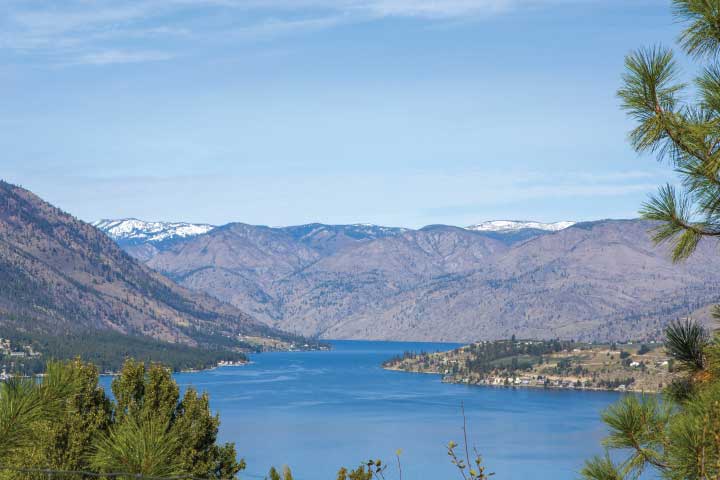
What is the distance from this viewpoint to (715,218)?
1188 cm

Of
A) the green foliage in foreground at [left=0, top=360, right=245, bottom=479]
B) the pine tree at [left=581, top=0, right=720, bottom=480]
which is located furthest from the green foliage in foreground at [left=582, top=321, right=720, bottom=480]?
the green foliage in foreground at [left=0, top=360, right=245, bottom=479]

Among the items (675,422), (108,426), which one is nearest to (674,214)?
(675,422)

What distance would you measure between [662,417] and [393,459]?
13184cm

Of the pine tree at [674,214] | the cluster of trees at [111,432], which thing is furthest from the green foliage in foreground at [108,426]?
the pine tree at [674,214]

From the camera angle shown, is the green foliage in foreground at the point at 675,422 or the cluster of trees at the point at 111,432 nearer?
the green foliage in foreground at the point at 675,422

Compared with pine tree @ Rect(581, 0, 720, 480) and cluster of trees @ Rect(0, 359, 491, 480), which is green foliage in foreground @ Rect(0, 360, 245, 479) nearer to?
cluster of trees @ Rect(0, 359, 491, 480)

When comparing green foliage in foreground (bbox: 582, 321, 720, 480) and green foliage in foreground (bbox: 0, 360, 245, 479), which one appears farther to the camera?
green foliage in foreground (bbox: 0, 360, 245, 479)

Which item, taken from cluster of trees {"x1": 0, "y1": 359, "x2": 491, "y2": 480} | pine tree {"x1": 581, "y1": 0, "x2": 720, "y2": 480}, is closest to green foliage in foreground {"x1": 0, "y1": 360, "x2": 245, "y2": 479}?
cluster of trees {"x1": 0, "y1": 359, "x2": 491, "y2": 480}

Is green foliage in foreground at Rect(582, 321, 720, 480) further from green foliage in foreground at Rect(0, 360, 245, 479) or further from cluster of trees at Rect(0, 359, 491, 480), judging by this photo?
green foliage in foreground at Rect(0, 360, 245, 479)

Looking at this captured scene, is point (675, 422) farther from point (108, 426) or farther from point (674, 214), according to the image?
point (108, 426)

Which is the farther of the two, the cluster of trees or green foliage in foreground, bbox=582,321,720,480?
the cluster of trees

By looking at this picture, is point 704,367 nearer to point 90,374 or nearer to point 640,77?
point 640,77

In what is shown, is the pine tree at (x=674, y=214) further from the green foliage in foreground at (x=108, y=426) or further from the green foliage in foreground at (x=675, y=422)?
the green foliage in foreground at (x=108, y=426)

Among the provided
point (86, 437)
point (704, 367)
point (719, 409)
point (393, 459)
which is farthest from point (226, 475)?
point (393, 459)
